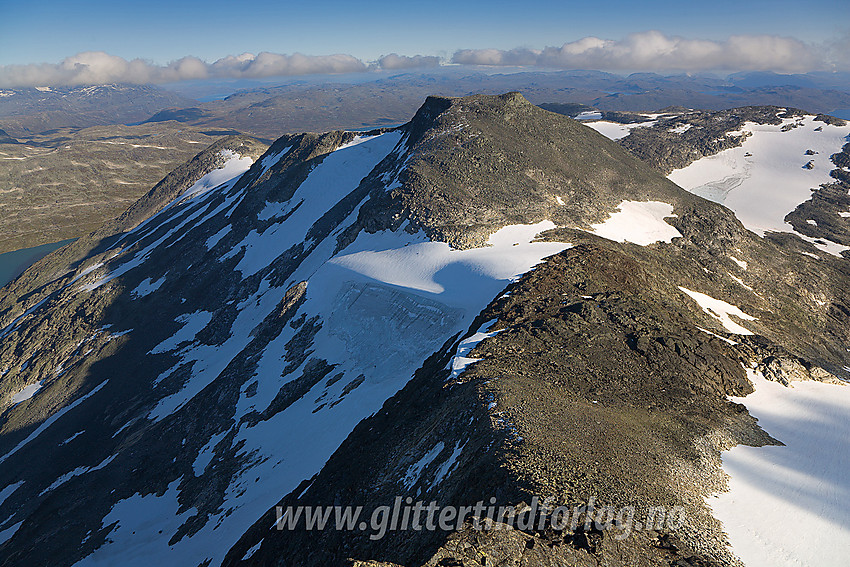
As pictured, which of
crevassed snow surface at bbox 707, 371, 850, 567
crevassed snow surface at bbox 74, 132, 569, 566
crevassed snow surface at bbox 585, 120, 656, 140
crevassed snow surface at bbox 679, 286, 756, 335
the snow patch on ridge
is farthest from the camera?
crevassed snow surface at bbox 585, 120, 656, 140

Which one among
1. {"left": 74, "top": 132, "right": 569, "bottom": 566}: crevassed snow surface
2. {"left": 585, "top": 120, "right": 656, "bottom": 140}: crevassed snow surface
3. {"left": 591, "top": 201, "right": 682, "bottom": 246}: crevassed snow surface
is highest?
{"left": 585, "top": 120, "right": 656, "bottom": 140}: crevassed snow surface

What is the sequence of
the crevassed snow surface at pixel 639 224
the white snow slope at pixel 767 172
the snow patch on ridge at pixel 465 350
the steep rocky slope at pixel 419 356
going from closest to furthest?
the steep rocky slope at pixel 419 356 → the snow patch on ridge at pixel 465 350 → the crevassed snow surface at pixel 639 224 → the white snow slope at pixel 767 172

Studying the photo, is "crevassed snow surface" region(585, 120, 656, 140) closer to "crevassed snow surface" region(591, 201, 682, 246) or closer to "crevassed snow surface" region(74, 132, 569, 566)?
"crevassed snow surface" region(591, 201, 682, 246)

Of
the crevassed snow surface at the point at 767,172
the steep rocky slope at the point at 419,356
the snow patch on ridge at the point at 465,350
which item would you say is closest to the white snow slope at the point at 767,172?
the crevassed snow surface at the point at 767,172

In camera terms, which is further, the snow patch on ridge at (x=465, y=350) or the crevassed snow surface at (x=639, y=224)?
the crevassed snow surface at (x=639, y=224)

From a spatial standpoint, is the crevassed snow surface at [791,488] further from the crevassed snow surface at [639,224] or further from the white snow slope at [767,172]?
the white snow slope at [767,172]

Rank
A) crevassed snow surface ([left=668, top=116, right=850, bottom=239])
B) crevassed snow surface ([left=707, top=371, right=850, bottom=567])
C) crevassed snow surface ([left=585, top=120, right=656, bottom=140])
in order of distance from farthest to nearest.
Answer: crevassed snow surface ([left=585, top=120, right=656, bottom=140]) → crevassed snow surface ([left=668, top=116, right=850, bottom=239]) → crevassed snow surface ([left=707, top=371, right=850, bottom=567])

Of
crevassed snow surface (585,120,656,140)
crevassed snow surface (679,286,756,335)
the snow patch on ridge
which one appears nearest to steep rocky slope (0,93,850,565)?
the snow patch on ridge

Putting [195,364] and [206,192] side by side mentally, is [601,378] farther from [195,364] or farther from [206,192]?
[206,192]
